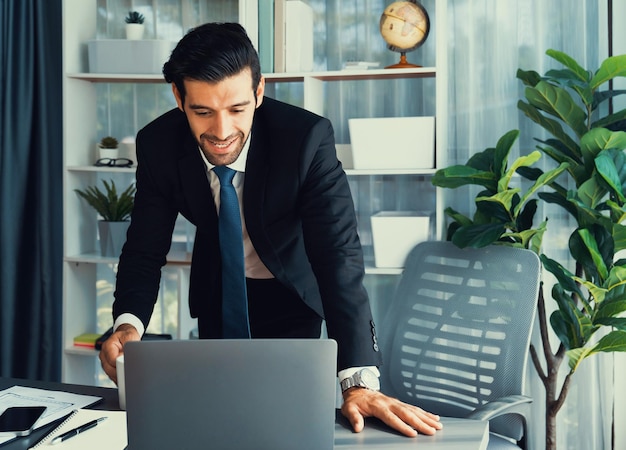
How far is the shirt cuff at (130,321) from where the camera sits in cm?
198

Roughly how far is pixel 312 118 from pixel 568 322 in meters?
1.23

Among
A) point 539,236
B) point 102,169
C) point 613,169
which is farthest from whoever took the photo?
point 102,169

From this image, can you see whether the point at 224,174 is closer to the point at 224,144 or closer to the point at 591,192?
the point at 224,144

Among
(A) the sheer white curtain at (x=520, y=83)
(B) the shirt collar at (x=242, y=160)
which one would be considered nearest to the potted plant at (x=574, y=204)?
(A) the sheer white curtain at (x=520, y=83)

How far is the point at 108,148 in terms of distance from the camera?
3.42 m

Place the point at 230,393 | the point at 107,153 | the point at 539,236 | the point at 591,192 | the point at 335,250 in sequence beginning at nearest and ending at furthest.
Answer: the point at 230,393
the point at 335,250
the point at 591,192
the point at 539,236
the point at 107,153

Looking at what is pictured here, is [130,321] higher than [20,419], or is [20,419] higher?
[130,321]

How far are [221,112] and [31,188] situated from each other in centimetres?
195

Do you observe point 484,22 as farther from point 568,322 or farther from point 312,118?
point 312,118

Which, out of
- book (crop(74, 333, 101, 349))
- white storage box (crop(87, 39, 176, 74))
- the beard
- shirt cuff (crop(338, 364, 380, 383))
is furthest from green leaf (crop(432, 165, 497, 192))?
book (crop(74, 333, 101, 349))

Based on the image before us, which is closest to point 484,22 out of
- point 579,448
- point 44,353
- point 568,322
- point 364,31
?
point 364,31

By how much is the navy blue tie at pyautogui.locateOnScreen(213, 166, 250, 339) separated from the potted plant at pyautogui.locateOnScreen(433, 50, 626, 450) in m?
0.94

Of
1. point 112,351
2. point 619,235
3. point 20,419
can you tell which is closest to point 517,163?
point 619,235

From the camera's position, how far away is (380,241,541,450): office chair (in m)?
2.49
